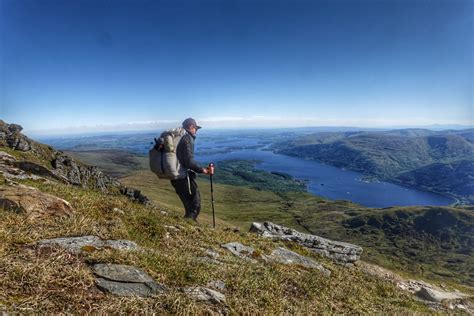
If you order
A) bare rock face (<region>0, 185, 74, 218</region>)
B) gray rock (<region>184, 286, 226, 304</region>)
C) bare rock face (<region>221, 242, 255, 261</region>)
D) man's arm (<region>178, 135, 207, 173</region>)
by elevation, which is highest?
man's arm (<region>178, 135, 207, 173</region>)

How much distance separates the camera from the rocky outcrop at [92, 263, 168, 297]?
5.42 meters

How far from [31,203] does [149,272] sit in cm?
519

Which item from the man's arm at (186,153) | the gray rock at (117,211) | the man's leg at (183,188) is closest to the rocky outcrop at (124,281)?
the gray rock at (117,211)

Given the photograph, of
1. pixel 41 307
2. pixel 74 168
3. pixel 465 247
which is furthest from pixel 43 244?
pixel 465 247

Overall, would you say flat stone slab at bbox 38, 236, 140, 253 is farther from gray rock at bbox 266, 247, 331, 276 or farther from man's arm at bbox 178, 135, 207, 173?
gray rock at bbox 266, 247, 331, 276

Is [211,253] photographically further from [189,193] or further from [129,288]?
[189,193]

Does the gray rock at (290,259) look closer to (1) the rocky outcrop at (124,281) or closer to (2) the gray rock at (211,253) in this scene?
(2) the gray rock at (211,253)

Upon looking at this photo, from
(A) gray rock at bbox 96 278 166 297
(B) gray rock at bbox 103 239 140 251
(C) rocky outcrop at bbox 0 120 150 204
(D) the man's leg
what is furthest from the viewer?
(C) rocky outcrop at bbox 0 120 150 204

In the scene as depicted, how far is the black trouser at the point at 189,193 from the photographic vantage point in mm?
14047

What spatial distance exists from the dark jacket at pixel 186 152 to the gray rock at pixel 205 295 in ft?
24.7

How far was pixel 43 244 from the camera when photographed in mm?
6473

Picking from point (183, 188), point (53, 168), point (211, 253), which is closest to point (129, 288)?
point (211, 253)

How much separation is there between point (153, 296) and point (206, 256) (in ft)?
13.3

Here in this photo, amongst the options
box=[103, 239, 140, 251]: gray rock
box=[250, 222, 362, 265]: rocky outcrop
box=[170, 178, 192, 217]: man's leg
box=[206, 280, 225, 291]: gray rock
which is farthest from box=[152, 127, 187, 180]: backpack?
box=[250, 222, 362, 265]: rocky outcrop
